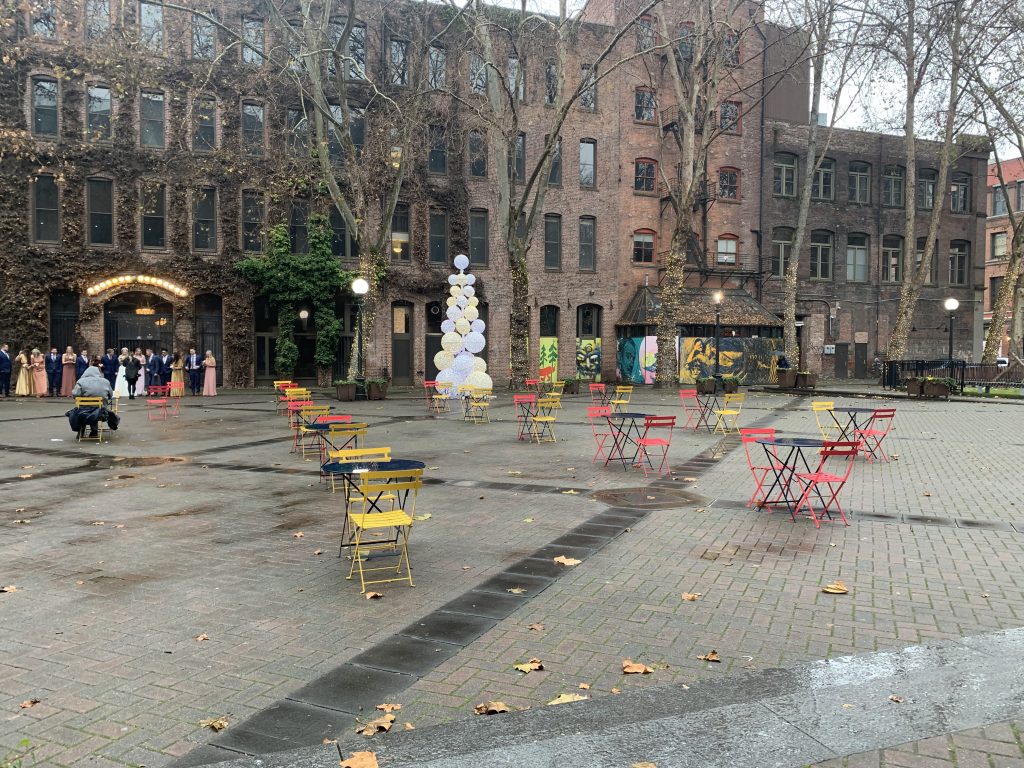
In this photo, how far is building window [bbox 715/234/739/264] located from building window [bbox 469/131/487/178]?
12.4m

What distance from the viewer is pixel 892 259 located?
43156 mm

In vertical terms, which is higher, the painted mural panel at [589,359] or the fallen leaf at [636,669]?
the painted mural panel at [589,359]

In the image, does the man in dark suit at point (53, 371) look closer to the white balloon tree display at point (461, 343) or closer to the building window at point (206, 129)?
the building window at point (206, 129)

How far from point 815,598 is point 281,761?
3.92 m

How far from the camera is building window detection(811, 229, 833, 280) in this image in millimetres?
41406

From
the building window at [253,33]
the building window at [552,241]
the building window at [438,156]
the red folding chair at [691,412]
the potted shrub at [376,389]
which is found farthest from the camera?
the building window at [552,241]

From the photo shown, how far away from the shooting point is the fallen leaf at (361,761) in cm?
341

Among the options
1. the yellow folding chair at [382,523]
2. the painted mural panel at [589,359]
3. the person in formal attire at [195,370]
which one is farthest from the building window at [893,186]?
the yellow folding chair at [382,523]

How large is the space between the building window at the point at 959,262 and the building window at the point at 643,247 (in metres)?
19.1

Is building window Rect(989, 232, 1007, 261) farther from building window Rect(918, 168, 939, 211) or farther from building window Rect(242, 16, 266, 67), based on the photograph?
building window Rect(242, 16, 266, 67)

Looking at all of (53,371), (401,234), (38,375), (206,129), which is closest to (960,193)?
(401,234)

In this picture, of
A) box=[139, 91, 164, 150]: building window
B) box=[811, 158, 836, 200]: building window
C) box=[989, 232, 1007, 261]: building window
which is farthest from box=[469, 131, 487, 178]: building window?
box=[989, 232, 1007, 261]: building window

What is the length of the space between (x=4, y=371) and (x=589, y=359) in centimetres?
2382

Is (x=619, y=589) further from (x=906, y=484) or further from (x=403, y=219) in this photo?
(x=403, y=219)
